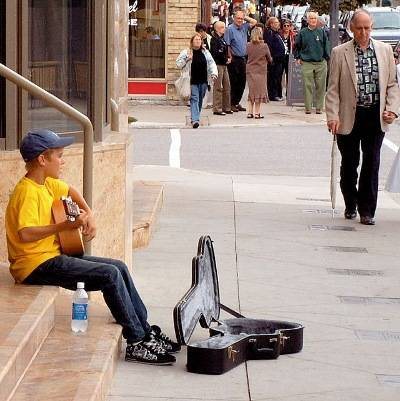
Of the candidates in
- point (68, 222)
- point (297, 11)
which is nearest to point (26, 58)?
point (68, 222)

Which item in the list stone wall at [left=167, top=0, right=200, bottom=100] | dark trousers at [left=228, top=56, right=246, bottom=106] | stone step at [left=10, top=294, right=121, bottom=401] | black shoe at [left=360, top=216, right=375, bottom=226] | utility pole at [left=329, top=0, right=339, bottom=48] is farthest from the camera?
stone wall at [left=167, top=0, right=200, bottom=100]

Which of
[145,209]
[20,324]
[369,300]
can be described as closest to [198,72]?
[145,209]

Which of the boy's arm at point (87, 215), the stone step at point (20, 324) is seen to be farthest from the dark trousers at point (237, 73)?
the boy's arm at point (87, 215)

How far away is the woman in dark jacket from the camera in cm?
2911

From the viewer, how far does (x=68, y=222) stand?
671 cm

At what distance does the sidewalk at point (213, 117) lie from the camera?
2341 cm

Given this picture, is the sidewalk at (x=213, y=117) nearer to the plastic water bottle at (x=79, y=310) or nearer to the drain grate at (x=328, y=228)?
the drain grate at (x=328, y=228)

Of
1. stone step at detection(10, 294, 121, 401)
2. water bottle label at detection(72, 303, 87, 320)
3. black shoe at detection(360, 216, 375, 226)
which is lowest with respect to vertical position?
black shoe at detection(360, 216, 375, 226)

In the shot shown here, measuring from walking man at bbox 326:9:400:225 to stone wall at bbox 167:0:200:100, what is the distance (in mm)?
15367

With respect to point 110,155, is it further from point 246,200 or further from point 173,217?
point 246,200

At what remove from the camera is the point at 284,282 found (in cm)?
941

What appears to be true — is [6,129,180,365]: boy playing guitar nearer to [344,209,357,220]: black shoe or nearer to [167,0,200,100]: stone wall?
[344,209,357,220]: black shoe

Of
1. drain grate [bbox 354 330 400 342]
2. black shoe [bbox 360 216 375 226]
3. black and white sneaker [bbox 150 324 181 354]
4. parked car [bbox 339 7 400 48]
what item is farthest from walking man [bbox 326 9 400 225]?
parked car [bbox 339 7 400 48]

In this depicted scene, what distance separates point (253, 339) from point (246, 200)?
6698 millimetres
